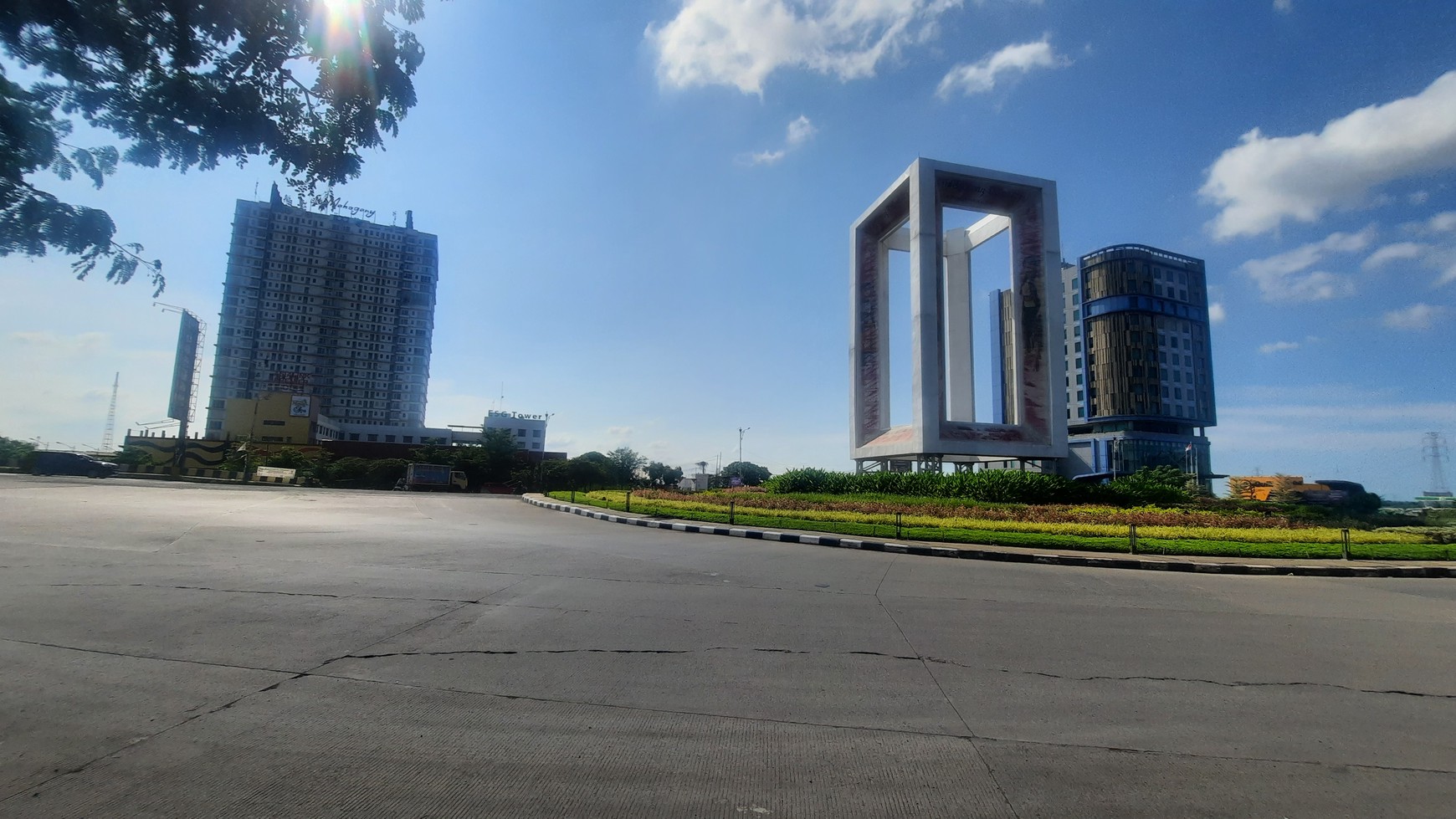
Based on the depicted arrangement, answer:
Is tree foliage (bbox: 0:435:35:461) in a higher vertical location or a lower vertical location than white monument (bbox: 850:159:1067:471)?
lower

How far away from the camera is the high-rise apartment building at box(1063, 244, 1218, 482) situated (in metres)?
79.2

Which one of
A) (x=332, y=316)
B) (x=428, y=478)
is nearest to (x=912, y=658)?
(x=428, y=478)

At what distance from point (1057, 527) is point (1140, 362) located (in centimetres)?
7632

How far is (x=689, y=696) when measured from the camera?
439cm

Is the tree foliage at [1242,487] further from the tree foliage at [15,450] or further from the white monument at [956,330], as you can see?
the tree foliage at [15,450]

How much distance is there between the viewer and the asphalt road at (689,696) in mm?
3123

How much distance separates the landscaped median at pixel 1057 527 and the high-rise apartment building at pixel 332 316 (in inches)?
3700

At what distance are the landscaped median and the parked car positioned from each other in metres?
31.5

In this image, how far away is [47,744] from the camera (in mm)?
3398

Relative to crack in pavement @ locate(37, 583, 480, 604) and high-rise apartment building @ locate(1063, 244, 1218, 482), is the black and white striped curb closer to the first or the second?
crack in pavement @ locate(37, 583, 480, 604)

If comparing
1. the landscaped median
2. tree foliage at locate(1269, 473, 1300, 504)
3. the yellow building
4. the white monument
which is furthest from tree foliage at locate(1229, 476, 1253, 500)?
the yellow building

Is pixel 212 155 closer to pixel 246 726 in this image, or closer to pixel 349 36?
pixel 349 36

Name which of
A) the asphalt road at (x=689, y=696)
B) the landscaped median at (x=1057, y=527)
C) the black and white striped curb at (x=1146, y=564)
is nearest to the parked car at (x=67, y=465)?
the landscaped median at (x=1057, y=527)

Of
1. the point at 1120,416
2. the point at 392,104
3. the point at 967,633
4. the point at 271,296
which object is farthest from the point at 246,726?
the point at 271,296
